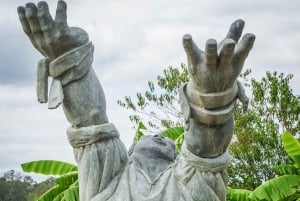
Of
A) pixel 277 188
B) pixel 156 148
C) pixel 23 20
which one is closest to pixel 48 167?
pixel 277 188

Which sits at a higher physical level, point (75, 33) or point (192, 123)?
point (75, 33)

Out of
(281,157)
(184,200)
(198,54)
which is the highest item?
(198,54)

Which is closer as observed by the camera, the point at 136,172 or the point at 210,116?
the point at 210,116

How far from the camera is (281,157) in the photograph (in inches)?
760

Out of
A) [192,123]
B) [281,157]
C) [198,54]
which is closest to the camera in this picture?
[198,54]

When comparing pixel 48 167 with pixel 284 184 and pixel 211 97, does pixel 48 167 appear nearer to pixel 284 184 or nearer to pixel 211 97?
pixel 284 184

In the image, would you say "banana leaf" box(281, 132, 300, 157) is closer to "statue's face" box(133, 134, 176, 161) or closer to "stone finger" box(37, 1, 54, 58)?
"statue's face" box(133, 134, 176, 161)

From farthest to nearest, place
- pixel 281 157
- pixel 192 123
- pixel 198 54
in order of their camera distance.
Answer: pixel 281 157 → pixel 192 123 → pixel 198 54

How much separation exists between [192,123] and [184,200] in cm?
42

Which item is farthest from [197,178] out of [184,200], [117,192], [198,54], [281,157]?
[281,157]

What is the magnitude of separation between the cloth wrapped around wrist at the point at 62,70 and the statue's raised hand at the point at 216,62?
675 mm

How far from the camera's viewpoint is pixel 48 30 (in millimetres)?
4336

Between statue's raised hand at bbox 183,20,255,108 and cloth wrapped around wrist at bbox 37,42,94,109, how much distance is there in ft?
2.22

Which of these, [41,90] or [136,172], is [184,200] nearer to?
[136,172]
